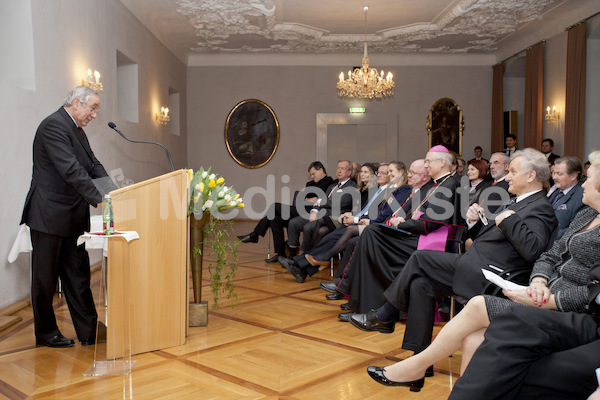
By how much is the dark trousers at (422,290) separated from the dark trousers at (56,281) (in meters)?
2.07

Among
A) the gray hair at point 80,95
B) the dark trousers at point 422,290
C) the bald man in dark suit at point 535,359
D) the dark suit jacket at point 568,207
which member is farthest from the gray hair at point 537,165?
the gray hair at point 80,95

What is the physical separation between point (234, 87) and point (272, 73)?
3.35 ft

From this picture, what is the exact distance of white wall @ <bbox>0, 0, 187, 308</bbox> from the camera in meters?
4.74

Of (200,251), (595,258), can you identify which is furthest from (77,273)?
(595,258)

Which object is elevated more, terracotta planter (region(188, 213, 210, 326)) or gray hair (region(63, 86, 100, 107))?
gray hair (region(63, 86, 100, 107))

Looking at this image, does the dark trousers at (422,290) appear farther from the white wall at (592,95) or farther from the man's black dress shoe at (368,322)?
the white wall at (592,95)

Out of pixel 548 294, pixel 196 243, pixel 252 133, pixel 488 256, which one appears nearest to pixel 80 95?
pixel 196 243

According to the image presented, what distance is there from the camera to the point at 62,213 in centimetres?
341

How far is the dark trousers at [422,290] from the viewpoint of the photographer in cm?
294

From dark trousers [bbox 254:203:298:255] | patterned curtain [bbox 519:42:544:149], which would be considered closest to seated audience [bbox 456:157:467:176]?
patterned curtain [bbox 519:42:544:149]

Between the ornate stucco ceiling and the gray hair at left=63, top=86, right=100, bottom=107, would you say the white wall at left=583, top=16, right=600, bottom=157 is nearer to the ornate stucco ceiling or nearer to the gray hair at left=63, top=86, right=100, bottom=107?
the ornate stucco ceiling

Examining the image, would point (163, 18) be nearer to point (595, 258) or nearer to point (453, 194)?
point (453, 194)

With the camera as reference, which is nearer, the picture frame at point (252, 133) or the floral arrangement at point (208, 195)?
the floral arrangement at point (208, 195)

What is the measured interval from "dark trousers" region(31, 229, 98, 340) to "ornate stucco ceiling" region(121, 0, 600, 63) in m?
5.84
